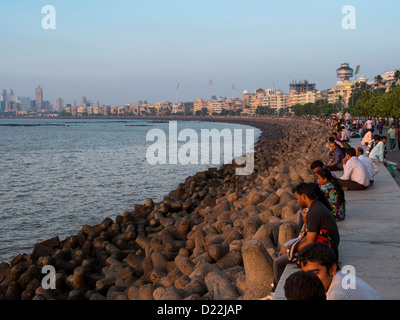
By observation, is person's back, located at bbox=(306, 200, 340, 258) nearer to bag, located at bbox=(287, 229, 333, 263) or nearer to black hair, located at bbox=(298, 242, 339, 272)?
bag, located at bbox=(287, 229, 333, 263)

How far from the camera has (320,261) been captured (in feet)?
10.1

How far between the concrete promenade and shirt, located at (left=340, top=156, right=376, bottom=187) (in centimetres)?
22

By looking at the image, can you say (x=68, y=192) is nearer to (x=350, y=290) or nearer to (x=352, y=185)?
(x=352, y=185)

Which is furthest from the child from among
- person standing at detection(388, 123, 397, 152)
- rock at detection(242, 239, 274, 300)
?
person standing at detection(388, 123, 397, 152)

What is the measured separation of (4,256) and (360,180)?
716cm

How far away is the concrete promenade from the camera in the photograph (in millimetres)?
4168

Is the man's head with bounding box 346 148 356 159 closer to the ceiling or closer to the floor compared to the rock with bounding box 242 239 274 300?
closer to the ceiling

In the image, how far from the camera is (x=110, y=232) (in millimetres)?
9547

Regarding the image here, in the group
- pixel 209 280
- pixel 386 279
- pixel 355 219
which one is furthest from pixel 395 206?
pixel 209 280

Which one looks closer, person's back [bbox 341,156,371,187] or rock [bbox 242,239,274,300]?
rock [bbox 242,239,274,300]

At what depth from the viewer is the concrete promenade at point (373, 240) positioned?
13.7 ft

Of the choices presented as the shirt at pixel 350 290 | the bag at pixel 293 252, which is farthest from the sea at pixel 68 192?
the shirt at pixel 350 290

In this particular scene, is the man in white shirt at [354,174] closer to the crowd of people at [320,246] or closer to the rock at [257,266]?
the crowd of people at [320,246]
